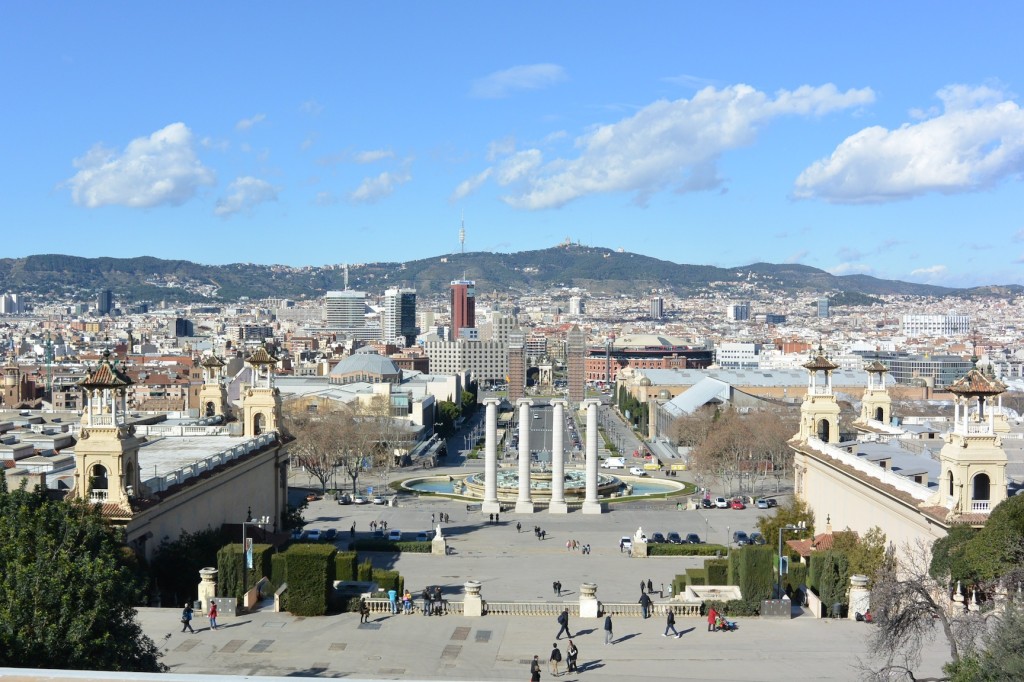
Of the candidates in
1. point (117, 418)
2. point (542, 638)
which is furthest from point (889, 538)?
point (117, 418)

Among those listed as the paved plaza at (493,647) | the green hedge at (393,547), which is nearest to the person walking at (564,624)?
the paved plaza at (493,647)

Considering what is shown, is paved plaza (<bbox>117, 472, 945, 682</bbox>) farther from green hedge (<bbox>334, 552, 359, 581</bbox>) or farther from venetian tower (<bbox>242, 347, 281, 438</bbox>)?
venetian tower (<bbox>242, 347, 281, 438</bbox>)

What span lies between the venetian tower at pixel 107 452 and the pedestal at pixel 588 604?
38.7 feet

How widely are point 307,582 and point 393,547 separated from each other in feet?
60.4

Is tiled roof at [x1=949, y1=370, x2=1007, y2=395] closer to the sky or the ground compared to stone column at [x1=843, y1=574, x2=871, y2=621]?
closer to the sky

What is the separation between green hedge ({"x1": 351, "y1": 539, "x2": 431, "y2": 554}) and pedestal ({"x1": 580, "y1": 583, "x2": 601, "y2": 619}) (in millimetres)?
17742

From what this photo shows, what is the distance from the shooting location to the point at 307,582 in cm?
3069

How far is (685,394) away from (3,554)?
91.8 meters

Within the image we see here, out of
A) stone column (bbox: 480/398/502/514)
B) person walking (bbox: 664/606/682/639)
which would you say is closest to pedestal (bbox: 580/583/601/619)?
person walking (bbox: 664/606/682/639)

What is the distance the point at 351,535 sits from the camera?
172ft

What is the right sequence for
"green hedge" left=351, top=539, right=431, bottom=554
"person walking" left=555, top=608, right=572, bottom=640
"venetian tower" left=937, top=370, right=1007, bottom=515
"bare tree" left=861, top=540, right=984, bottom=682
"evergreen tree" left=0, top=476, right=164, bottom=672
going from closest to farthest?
"evergreen tree" left=0, top=476, right=164, bottom=672, "bare tree" left=861, top=540, right=984, bottom=682, "person walking" left=555, top=608, right=572, bottom=640, "venetian tower" left=937, top=370, right=1007, bottom=515, "green hedge" left=351, top=539, right=431, bottom=554

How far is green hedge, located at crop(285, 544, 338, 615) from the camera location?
30.6 m

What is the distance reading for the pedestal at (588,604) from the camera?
31.8 metres

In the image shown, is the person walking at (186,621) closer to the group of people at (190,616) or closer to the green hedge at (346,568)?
the group of people at (190,616)
